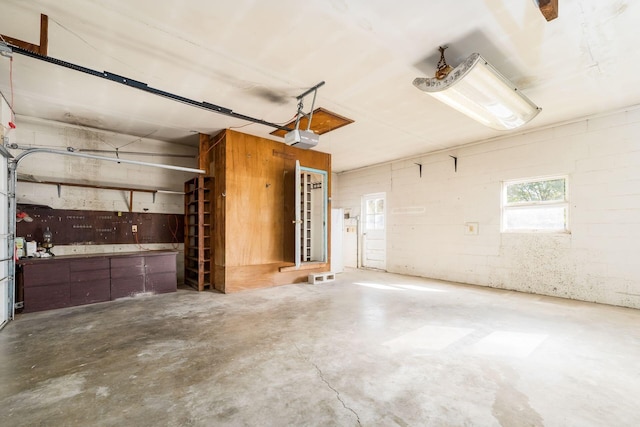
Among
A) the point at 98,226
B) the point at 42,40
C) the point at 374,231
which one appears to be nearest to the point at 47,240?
the point at 98,226

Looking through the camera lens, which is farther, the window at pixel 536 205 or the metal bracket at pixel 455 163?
the metal bracket at pixel 455 163

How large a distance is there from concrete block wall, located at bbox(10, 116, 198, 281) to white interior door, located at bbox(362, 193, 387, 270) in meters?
4.82

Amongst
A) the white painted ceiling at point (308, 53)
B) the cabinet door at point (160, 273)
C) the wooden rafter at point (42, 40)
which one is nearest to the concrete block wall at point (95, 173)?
the white painted ceiling at point (308, 53)

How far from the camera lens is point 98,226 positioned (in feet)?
16.5

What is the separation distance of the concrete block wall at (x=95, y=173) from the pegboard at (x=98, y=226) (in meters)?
0.10

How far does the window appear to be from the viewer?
15.7ft

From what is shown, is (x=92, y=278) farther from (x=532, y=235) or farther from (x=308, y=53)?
(x=532, y=235)

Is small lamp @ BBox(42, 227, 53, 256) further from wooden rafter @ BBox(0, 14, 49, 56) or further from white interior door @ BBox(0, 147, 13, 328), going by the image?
wooden rafter @ BBox(0, 14, 49, 56)

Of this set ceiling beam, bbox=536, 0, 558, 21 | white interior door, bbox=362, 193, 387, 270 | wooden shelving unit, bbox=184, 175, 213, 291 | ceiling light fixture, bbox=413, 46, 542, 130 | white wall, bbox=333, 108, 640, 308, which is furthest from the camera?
white interior door, bbox=362, 193, 387, 270

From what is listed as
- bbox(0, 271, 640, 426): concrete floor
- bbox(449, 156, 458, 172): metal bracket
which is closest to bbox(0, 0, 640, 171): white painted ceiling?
bbox(449, 156, 458, 172): metal bracket

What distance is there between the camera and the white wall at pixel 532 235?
4.17m

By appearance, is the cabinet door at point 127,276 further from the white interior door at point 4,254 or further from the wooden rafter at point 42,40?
the wooden rafter at point 42,40

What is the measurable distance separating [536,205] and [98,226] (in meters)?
8.06

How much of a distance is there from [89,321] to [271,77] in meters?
3.77
